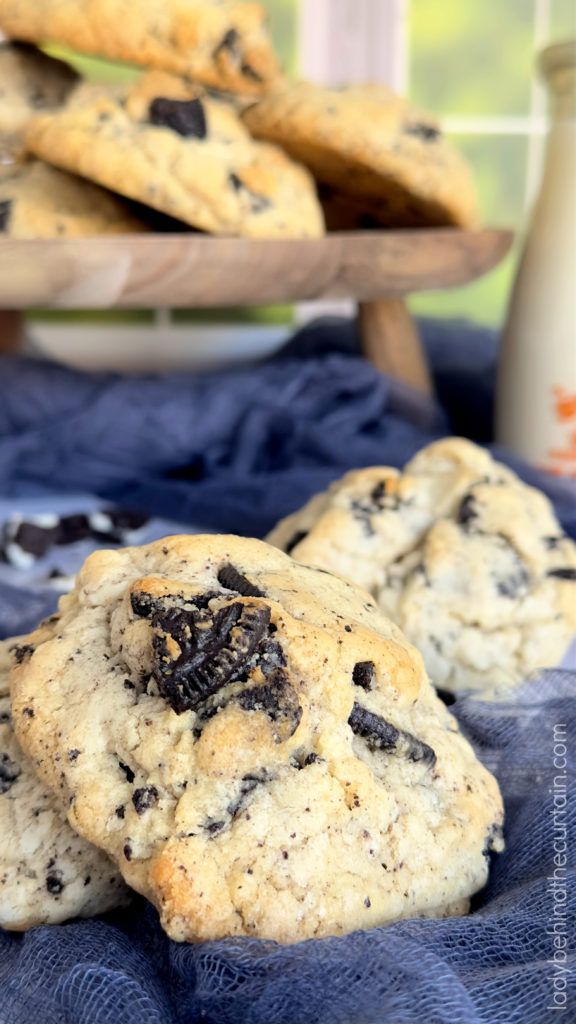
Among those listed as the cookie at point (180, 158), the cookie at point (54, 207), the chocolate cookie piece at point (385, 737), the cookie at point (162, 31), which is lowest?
the chocolate cookie piece at point (385, 737)

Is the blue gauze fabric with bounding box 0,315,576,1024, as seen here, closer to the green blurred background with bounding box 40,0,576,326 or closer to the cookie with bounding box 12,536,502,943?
the cookie with bounding box 12,536,502,943

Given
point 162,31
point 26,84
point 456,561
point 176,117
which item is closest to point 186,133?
point 176,117

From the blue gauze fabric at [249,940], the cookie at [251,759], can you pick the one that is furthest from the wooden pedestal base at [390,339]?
the cookie at [251,759]

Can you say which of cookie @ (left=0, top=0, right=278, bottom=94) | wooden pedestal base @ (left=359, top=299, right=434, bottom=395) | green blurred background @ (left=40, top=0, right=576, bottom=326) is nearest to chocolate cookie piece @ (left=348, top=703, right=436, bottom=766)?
cookie @ (left=0, top=0, right=278, bottom=94)

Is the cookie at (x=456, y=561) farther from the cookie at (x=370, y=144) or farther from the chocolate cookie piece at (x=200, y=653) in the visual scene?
the cookie at (x=370, y=144)

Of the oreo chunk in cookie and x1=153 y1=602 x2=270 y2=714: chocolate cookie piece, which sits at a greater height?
the oreo chunk in cookie

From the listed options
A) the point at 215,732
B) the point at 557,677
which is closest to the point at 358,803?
the point at 215,732
